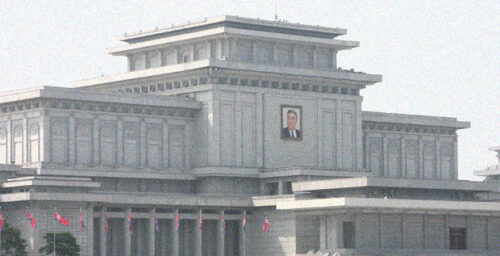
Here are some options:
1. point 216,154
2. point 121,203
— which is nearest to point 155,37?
point 216,154

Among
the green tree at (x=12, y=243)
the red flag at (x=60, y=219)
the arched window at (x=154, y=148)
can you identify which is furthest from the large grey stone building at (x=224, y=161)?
the green tree at (x=12, y=243)

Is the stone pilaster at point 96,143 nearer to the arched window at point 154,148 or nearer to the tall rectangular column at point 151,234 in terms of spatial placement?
the arched window at point 154,148

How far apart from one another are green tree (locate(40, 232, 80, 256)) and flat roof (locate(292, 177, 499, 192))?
27106 mm

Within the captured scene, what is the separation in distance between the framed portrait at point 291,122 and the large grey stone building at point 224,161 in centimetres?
16

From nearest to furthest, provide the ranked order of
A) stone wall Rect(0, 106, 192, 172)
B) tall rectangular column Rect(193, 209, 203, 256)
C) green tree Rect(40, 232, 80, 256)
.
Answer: green tree Rect(40, 232, 80, 256), stone wall Rect(0, 106, 192, 172), tall rectangular column Rect(193, 209, 203, 256)

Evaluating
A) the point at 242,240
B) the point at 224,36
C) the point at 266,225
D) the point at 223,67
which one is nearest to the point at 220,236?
the point at 242,240

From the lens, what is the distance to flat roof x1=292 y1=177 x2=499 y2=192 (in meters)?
161

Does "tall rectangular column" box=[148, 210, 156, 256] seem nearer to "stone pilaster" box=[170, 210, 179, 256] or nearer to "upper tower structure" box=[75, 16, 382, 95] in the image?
"stone pilaster" box=[170, 210, 179, 256]

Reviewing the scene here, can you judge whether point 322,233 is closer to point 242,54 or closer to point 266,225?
point 266,225

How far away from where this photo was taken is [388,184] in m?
162

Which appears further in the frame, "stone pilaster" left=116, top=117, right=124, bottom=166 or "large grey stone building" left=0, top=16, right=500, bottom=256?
"stone pilaster" left=116, top=117, right=124, bottom=166

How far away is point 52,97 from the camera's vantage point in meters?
167

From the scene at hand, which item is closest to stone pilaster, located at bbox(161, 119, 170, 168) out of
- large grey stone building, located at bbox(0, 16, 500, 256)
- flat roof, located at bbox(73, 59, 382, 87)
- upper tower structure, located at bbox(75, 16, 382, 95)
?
large grey stone building, located at bbox(0, 16, 500, 256)

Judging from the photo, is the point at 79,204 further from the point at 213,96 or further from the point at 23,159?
the point at 213,96
